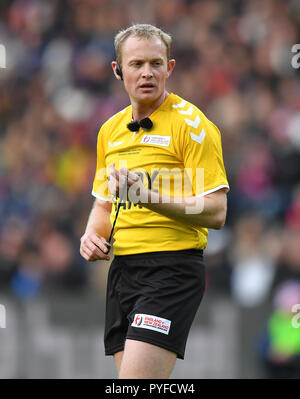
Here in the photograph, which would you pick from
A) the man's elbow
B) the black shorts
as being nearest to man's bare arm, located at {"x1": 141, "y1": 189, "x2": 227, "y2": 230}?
the man's elbow

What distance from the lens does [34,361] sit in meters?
8.80

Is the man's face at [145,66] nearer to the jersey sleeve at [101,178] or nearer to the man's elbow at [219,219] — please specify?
the jersey sleeve at [101,178]

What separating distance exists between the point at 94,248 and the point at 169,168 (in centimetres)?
59

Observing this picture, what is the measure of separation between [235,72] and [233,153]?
1.74 metres

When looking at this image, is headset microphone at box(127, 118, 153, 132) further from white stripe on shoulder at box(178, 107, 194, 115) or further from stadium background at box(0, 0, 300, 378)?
stadium background at box(0, 0, 300, 378)

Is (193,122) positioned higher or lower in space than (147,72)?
lower

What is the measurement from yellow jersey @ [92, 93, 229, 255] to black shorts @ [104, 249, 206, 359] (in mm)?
73

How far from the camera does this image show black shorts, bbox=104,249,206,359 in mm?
4215

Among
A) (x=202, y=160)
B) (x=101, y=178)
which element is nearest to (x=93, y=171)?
(x=101, y=178)

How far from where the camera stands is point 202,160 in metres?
4.25

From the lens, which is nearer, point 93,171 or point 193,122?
point 193,122

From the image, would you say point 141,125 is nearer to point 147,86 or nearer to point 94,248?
point 147,86

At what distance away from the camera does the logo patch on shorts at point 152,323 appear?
4.19 metres
